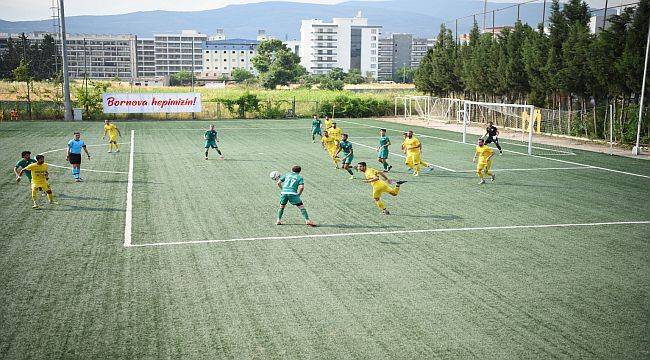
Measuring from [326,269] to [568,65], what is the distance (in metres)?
33.6

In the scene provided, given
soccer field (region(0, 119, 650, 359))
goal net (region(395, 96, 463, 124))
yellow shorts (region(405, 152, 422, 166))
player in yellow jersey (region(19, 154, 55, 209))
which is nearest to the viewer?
soccer field (region(0, 119, 650, 359))

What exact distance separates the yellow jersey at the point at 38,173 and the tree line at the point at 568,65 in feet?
103

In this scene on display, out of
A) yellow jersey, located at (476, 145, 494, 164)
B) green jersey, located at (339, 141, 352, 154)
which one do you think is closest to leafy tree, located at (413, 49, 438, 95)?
green jersey, located at (339, 141, 352, 154)

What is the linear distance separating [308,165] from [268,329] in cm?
1853

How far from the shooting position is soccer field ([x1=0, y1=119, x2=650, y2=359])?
9.08 m

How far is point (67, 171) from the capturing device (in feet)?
83.5

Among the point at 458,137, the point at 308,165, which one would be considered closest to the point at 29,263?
the point at 308,165

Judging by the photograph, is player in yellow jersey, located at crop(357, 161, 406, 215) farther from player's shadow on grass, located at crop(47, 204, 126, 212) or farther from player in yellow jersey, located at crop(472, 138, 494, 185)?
player's shadow on grass, located at crop(47, 204, 126, 212)

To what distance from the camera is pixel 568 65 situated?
40344mm

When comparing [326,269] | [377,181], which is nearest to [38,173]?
[377,181]

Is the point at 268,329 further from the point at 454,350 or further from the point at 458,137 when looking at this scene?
the point at 458,137

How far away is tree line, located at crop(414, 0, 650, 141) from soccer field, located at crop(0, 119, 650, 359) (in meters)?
14.4

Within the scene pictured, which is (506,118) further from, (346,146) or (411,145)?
(346,146)

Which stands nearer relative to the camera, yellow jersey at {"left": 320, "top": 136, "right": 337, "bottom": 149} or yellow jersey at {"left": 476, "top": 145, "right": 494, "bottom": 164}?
yellow jersey at {"left": 476, "top": 145, "right": 494, "bottom": 164}
